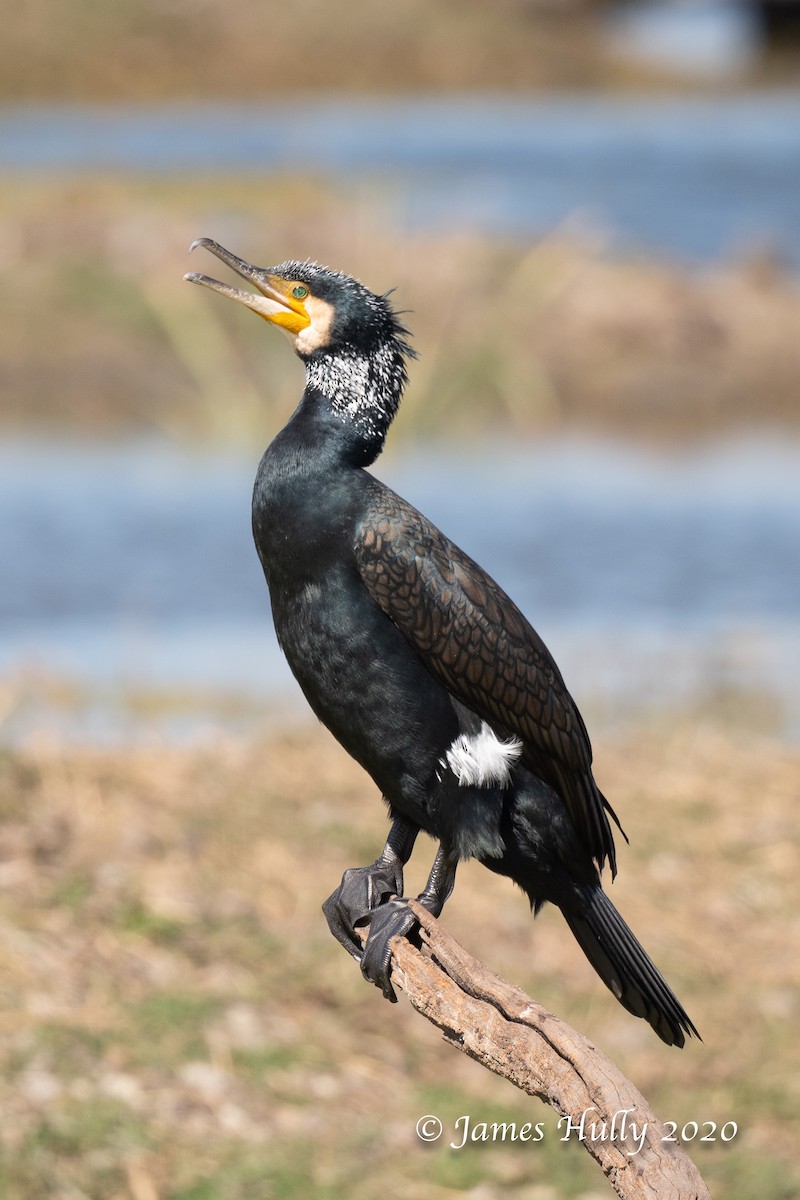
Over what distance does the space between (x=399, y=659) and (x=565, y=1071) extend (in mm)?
783

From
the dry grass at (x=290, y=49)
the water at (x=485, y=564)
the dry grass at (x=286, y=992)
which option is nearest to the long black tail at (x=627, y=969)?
the dry grass at (x=286, y=992)

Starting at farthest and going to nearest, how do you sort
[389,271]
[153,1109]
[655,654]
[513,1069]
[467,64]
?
[467,64] → [389,271] → [655,654] → [153,1109] → [513,1069]

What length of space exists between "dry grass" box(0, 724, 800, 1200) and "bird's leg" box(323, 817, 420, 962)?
1.59 m

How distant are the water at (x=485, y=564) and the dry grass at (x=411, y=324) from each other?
3.31 ft

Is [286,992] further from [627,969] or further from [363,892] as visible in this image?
[627,969]

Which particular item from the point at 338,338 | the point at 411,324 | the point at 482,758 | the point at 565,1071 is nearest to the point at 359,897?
the point at 482,758

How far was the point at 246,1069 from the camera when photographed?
5672 mm

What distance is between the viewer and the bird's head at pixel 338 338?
371 centimetres

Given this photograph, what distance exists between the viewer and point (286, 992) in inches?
239

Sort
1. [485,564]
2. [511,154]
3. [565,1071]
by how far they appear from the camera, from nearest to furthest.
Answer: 1. [565,1071]
2. [485,564]
3. [511,154]

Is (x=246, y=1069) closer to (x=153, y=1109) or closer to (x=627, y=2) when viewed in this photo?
(x=153, y=1109)

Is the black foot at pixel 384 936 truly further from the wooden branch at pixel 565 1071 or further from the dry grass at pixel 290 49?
the dry grass at pixel 290 49

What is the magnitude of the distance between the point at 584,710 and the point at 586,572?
2488 mm

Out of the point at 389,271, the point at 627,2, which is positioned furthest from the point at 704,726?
the point at 627,2
